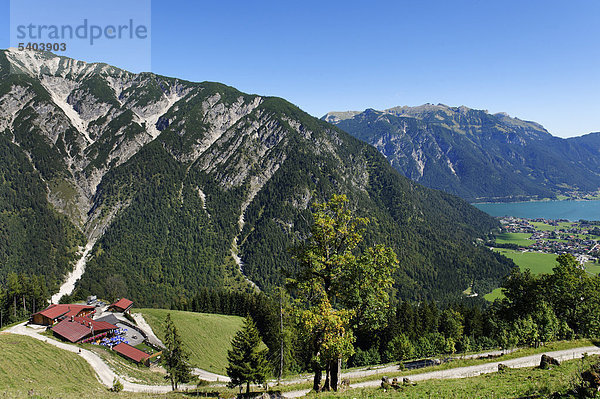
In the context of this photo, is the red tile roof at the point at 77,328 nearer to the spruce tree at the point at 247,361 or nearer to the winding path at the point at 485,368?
the spruce tree at the point at 247,361

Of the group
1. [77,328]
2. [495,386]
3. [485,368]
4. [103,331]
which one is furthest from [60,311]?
[495,386]

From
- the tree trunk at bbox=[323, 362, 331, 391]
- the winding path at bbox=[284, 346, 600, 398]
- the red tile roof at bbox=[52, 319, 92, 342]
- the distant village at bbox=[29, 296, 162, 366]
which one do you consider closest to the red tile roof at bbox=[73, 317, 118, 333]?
the distant village at bbox=[29, 296, 162, 366]

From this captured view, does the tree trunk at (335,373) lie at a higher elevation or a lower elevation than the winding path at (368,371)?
higher

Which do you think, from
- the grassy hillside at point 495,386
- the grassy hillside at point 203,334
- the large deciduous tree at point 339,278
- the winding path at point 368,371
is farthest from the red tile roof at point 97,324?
the grassy hillside at point 495,386

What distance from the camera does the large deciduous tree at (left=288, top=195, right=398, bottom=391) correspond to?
2091 centimetres

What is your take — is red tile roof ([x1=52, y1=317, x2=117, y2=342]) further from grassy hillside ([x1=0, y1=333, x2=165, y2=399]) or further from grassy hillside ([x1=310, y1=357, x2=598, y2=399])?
grassy hillside ([x1=310, y1=357, x2=598, y2=399])

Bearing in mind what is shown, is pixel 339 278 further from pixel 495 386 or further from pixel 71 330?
A: pixel 71 330

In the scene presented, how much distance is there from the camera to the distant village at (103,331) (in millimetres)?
62781

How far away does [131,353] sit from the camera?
62188 millimetres

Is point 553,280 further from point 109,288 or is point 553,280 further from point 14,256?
point 14,256

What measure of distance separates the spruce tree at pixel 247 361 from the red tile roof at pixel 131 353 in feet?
103

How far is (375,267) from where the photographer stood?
70.9ft

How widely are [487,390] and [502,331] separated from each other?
34.6 metres

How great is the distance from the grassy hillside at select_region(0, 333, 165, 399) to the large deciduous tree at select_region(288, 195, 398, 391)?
69.3ft
